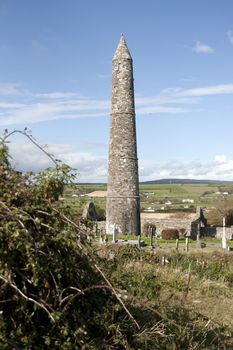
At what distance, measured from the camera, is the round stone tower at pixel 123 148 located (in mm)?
30359

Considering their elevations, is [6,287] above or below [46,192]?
below

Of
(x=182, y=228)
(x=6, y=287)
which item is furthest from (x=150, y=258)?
(x=182, y=228)

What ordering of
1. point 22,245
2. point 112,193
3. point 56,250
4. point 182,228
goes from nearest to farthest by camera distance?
point 22,245
point 56,250
point 112,193
point 182,228

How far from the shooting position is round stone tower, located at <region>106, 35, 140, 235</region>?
30359 mm

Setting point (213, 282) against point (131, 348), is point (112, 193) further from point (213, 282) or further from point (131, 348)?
point (131, 348)

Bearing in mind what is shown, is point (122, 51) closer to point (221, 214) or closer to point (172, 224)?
point (172, 224)

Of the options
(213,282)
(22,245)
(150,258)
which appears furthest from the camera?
(150,258)

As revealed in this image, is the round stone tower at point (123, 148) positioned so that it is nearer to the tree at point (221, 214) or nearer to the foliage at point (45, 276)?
the tree at point (221, 214)

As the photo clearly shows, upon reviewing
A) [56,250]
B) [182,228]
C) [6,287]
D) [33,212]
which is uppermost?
[33,212]

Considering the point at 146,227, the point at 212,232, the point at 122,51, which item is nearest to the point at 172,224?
the point at 146,227

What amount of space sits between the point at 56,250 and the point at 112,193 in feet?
85.8

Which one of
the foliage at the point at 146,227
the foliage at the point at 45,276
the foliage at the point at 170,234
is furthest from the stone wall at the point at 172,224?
the foliage at the point at 45,276

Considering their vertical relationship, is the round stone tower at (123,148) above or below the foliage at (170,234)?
above

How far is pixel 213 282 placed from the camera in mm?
10984
